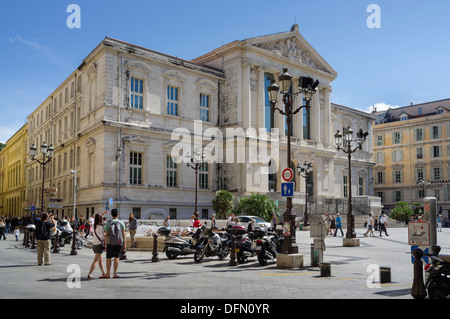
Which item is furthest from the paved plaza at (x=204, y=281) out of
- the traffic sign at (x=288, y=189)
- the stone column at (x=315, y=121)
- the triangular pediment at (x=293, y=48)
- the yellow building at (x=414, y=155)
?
the yellow building at (x=414, y=155)

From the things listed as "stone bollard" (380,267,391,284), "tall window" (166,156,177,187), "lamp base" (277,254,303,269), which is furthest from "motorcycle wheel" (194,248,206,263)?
"tall window" (166,156,177,187)

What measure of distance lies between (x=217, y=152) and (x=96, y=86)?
12.1 m

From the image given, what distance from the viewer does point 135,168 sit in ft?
118

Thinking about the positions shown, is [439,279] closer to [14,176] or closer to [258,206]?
[258,206]

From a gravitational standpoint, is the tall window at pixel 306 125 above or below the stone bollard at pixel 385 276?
above

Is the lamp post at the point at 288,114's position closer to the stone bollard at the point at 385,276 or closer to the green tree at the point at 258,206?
the stone bollard at the point at 385,276

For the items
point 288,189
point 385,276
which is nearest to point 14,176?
point 288,189

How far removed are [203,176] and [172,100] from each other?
733 cm

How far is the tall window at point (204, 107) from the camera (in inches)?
1625

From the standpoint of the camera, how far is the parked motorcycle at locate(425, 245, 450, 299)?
8070 mm

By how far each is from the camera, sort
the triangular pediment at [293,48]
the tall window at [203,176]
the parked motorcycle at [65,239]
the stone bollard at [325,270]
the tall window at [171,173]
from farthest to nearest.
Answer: the triangular pediment at [293,48]
the tall window at [203,176]
the tall window at [171,173]
the parked motorcycle at [65,239]
the stone bollard at [325,270]

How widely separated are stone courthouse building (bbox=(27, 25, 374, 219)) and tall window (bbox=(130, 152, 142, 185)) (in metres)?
0.08

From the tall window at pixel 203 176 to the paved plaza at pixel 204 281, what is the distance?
2424 cm
